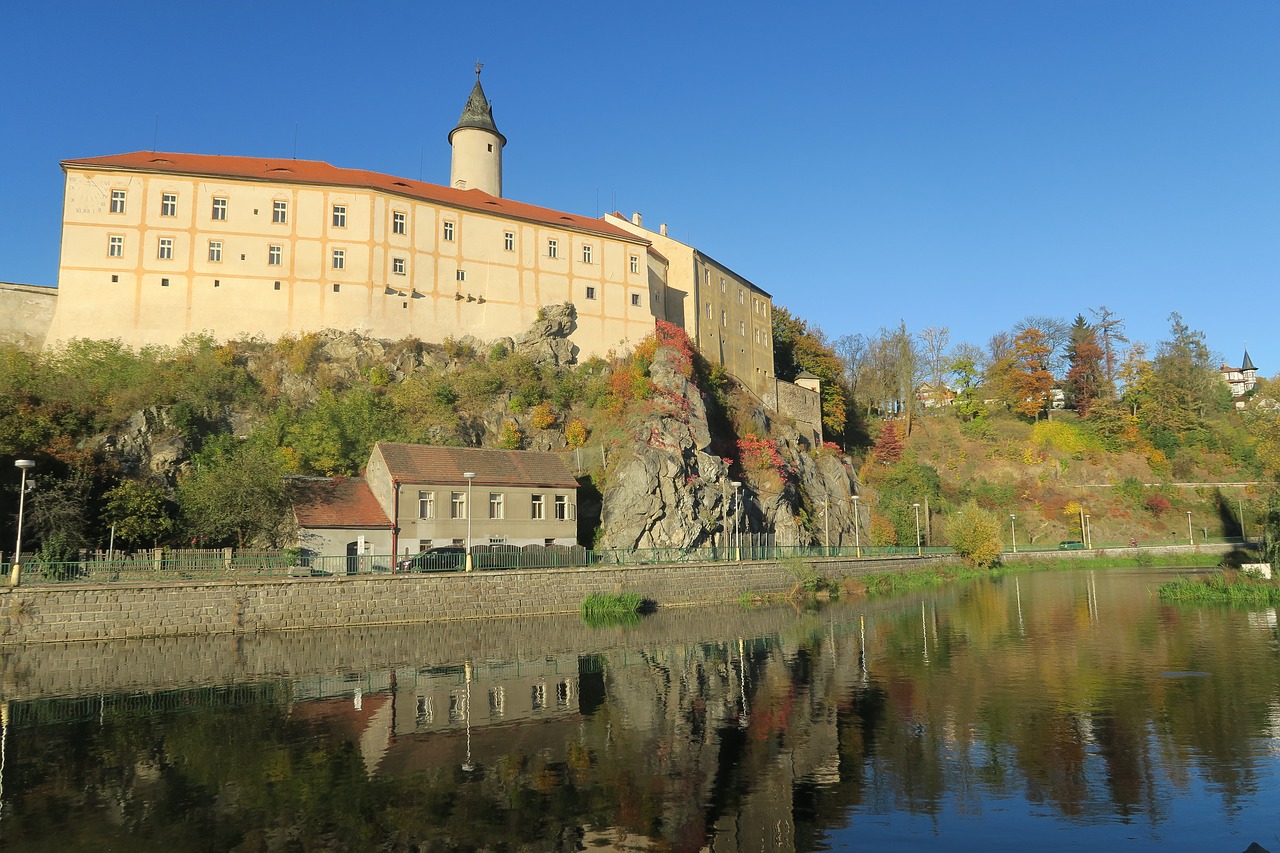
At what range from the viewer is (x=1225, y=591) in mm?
39844

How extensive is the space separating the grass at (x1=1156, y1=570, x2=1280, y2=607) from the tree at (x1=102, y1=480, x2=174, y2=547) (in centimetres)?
4657

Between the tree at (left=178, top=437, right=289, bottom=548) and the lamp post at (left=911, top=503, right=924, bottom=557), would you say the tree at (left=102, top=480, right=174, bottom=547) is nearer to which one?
the tree at (left=178, top=437, right=289, bottom=548)

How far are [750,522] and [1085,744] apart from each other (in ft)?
124

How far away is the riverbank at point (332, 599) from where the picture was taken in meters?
29.0

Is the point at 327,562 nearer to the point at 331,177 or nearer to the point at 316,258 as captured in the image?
the point at 316,258

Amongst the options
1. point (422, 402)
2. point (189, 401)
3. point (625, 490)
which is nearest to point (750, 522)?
point (625, 490)

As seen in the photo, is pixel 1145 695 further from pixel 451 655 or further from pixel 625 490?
pixel 625 490

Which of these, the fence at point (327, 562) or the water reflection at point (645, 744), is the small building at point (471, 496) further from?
the water reflection at point (645, 744)

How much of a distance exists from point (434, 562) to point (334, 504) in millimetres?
6505

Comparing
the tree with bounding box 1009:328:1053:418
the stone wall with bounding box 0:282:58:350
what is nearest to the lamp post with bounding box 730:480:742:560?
the stone wall with bounding box 0:282:58:350

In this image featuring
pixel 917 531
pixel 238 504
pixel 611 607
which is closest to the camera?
pixel 238 504

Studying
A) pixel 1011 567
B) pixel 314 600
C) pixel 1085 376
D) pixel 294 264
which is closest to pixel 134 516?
pixel 314 600

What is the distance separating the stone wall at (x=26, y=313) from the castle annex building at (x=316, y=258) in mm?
1364

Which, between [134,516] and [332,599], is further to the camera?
[134,516]
